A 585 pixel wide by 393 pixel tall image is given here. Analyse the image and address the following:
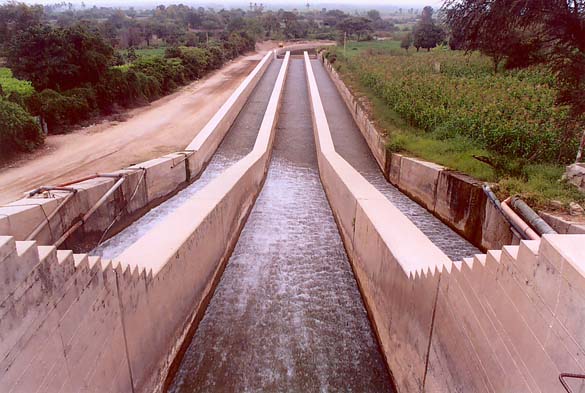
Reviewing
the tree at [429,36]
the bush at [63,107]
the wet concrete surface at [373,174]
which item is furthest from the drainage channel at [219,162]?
the tree at [429,36]

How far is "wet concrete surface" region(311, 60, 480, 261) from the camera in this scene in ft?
30.8

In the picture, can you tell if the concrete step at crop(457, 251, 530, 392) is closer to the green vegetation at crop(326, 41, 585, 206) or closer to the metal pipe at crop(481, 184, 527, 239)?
the metal pipe at crop(481, 184, 527, 239)

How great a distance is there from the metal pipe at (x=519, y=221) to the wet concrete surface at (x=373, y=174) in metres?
1.29

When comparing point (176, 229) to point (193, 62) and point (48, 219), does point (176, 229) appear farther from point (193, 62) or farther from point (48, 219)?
point (193, 62)

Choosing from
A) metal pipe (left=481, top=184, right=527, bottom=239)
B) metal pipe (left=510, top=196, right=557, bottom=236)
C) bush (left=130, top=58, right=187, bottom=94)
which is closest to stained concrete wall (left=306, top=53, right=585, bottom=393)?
metal pipe (left=481, top=184, right=527, bottom=239)

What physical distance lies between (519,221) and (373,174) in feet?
22.8

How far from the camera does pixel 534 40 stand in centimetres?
1284

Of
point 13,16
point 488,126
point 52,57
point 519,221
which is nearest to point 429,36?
point 52,57

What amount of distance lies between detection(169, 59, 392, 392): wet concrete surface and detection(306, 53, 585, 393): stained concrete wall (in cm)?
44

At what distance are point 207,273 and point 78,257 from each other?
3.80 meters

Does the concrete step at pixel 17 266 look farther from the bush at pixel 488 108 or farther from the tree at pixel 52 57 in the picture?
the tree at pixel 52 57

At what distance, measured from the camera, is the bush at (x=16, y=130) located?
13719 millimetres

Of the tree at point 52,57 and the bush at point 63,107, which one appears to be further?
the tree at point 52,57

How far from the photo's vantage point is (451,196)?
10156 millimetres
